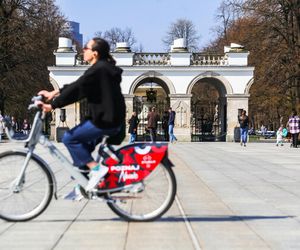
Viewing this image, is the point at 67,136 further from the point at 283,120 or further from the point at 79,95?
the point at 283,120

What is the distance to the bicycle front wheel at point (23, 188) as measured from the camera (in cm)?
636

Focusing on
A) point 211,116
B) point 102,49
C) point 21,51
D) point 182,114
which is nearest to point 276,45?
point 211,116

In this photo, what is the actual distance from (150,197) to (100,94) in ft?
4.38

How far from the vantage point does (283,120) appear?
136 ft

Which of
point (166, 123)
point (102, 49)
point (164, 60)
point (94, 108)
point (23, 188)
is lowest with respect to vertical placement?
point (23, 188)

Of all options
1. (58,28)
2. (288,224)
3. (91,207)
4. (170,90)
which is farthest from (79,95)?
(58,28)

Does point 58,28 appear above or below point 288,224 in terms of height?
above

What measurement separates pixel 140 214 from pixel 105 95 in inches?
58.0

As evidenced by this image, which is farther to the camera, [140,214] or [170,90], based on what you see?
[170,90]

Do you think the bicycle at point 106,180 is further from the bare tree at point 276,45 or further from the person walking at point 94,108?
the bare tree at point 276,45

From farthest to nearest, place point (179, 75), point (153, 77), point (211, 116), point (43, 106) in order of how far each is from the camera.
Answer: point (211, 116) < point (153, 77) < point (179, 75) < point (43, 106)

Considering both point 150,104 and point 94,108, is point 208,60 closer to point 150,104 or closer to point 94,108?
point 150,104

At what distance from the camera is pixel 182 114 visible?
109ft

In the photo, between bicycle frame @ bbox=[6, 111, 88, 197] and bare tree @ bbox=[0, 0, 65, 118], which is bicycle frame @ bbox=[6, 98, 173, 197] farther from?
bare tree @ bbox=[0, 0, 65, 118]
